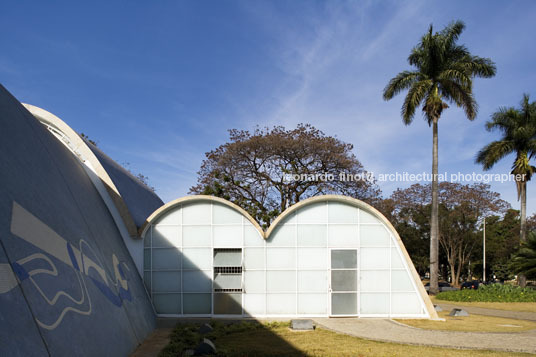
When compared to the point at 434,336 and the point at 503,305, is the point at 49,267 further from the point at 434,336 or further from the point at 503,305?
the point at 503,305

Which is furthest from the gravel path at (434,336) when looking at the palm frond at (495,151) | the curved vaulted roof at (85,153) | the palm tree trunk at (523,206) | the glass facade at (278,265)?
the palm frond at (495,151)

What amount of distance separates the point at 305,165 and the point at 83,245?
78.0ft

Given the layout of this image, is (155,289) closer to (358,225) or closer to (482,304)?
(358,225)

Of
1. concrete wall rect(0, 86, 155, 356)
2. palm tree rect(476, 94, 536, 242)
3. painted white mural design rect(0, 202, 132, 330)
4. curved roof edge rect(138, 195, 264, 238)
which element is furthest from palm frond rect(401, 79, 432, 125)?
painted white mural design rect(0, 202, 132, 330)

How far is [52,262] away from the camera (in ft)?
24.8

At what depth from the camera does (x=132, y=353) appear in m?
9.92

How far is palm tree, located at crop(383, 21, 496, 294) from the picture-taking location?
25.4m

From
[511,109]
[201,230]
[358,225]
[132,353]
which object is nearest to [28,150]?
[132,353]

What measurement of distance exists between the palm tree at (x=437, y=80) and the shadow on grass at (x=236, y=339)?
649 inches

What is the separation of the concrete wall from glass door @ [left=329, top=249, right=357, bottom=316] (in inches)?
291

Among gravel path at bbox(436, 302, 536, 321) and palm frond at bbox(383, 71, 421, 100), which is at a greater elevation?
palm frond at bbox(383, 71, 421, 100)

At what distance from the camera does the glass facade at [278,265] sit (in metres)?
15.4

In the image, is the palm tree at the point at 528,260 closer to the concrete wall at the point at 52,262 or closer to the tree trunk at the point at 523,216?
the tree trunk at the point at 523,216

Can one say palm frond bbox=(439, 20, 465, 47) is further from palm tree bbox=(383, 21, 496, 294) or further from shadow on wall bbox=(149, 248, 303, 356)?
shadow on wall bbox=(149, 248, 303, 356)
